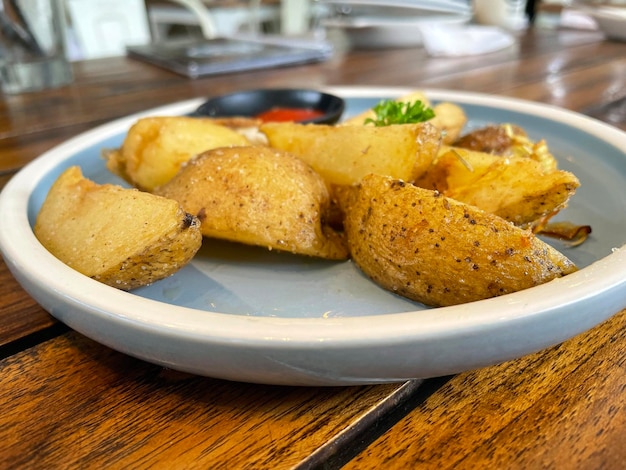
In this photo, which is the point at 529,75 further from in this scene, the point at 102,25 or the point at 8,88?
the point at 102,25

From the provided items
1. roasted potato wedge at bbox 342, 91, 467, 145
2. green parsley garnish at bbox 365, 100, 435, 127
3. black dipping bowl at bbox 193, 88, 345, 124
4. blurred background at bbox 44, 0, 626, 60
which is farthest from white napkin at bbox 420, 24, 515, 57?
green parsley garnish at bbox 365, 100, 435, 127

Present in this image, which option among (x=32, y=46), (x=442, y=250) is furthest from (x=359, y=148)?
(x=32, y=46)

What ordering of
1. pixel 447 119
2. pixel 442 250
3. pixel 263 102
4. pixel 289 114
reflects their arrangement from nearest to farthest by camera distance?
pixel 442 250 → pixel 447 119 → pixel 289 114 → pixel 263 102

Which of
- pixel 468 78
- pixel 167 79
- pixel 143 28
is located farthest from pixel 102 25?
pixel 468 78

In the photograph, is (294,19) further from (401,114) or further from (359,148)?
(359,148)

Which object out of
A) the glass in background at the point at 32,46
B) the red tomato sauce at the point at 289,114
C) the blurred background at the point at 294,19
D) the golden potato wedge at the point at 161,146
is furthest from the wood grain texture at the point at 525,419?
the blurred background at the point at 294,19

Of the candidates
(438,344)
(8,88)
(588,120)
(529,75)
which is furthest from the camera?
(529,75)
